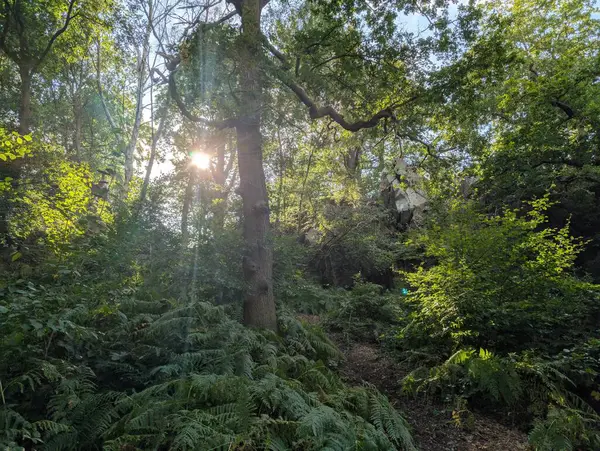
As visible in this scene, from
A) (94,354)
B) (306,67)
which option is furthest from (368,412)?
(306,67)

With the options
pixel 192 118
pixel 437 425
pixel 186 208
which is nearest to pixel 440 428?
pixel 437 425

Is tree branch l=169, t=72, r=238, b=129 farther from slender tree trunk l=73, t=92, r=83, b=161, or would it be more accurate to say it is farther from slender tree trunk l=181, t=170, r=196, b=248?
slender tree trunk l=73, t=92, r=83, b=161

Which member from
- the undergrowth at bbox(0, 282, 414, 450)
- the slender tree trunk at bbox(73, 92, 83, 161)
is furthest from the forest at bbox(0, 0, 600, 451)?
the slender tree trunk at bbox(73, 92, 83, 161)

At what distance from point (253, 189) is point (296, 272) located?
3.46 m

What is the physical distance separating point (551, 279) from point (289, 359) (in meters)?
4.33

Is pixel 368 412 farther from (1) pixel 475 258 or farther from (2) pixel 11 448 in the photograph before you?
(1) pixel 475 258

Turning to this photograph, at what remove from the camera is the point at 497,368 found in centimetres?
416

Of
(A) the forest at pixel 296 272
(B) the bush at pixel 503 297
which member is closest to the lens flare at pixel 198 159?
(A) the forest at pixel 296 272

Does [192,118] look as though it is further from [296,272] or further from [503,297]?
[503,297]

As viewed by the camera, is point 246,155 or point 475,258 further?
point 246,155

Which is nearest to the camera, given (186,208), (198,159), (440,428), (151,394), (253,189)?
(151,394)

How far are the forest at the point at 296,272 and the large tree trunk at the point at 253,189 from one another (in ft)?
0.15

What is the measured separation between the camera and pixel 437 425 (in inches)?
161

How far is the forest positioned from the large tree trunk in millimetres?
45
